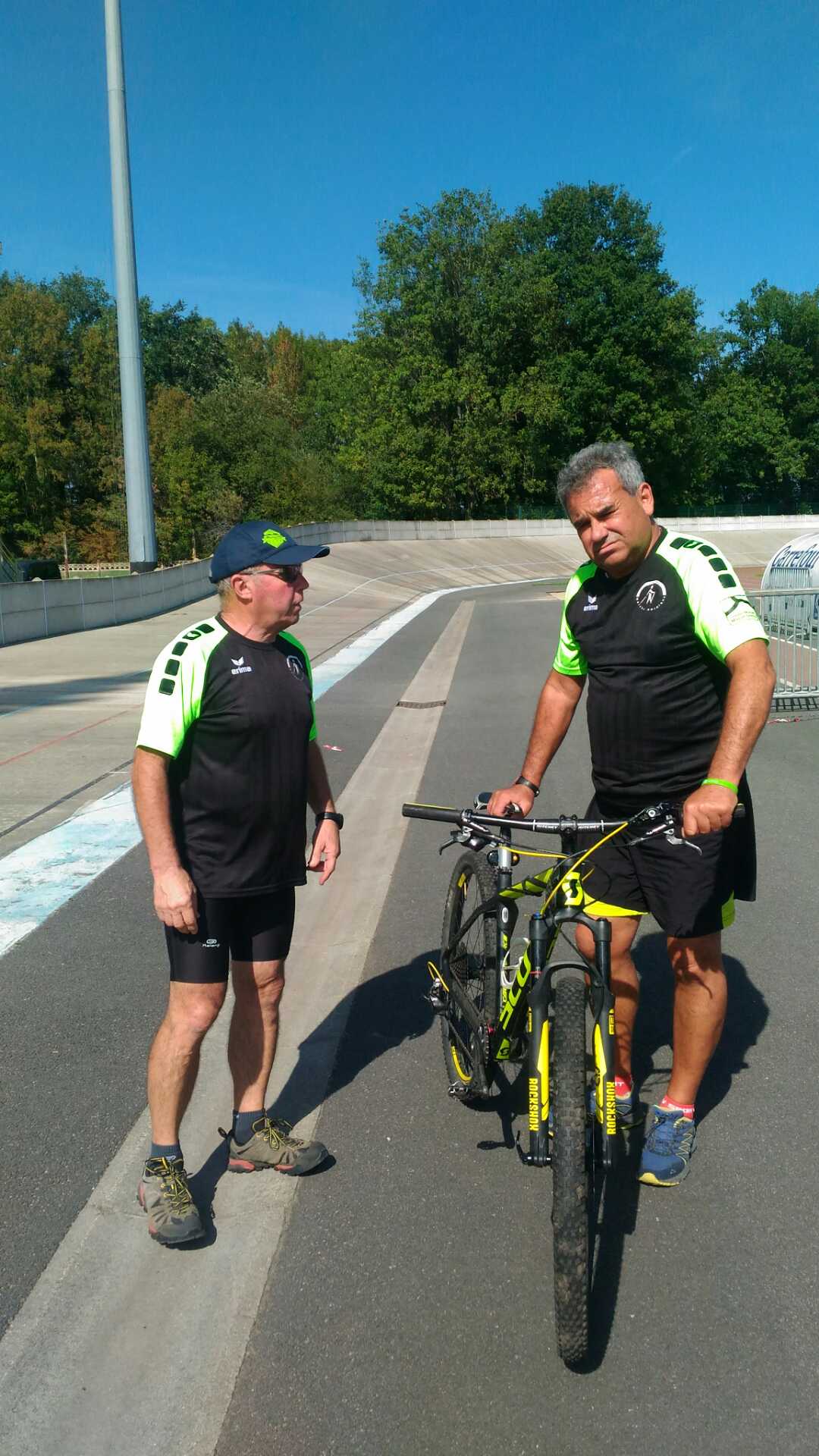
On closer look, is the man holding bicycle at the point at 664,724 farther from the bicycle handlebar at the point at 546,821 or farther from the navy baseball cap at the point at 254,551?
the navy baseball cap at the point at 254,551

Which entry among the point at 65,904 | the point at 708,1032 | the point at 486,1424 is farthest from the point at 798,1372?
the point at 65,904

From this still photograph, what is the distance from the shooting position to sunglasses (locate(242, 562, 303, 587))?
3.24m

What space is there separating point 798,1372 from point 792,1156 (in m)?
0.96

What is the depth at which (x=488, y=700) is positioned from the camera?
13.6m

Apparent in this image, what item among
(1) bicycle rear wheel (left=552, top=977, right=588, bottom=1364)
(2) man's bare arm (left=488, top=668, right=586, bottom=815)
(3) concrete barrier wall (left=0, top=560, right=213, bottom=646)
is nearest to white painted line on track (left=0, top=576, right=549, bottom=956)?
(2) man's bare arm (left=488, top=668, right=586, bottom=815)

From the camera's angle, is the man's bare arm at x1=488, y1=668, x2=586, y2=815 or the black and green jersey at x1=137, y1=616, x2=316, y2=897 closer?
the black and green jersey at x1=137, y1=616, x2=316, y2=897

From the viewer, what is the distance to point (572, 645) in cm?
361

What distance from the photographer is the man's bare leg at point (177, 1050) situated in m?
3.26

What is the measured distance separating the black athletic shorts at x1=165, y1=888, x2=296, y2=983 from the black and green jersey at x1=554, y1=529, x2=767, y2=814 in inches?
39.7

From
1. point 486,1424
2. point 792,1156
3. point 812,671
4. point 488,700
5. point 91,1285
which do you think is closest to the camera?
point 486,1424

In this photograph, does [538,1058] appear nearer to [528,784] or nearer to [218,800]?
[528,784]

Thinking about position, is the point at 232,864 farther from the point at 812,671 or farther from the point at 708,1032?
the point at 812,671

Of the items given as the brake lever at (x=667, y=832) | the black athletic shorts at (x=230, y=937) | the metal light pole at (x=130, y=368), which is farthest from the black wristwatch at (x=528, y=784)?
the metal light pole at (x=130, y=368)

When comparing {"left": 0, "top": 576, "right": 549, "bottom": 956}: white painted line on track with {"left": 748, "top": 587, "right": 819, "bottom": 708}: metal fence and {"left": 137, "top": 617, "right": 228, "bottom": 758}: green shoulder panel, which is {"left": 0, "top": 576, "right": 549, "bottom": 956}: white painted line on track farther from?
{"left": 748, "top": 587, "right": 819, "bottom": 708}: metal fence
